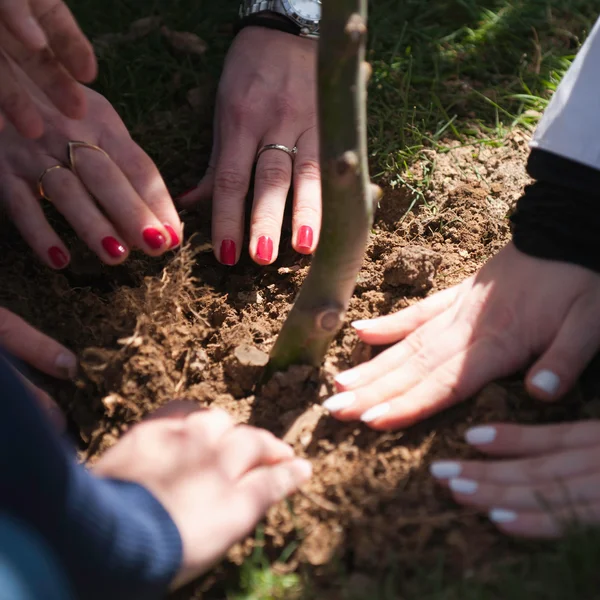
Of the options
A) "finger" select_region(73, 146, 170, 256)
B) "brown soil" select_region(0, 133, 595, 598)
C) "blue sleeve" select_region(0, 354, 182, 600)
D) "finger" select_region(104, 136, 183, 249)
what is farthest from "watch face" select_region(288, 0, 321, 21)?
"blue sleeve" select_region(0, 354, 182, 600)

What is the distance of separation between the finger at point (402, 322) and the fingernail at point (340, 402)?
0.67ft

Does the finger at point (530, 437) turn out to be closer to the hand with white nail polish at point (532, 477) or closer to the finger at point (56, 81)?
the hand with white nail polish at point (532, 477)

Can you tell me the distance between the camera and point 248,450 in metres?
1.43

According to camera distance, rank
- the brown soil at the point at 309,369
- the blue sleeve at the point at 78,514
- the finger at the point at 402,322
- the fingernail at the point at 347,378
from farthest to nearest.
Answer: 1. the finger at the point at 402,322
2. the fingernail at the point at 347,378
3. the brown soil at the point at 309,369
4. the blue sleeve at the point at 78,514

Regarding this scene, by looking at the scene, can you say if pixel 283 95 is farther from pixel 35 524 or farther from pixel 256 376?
pixel 35 524

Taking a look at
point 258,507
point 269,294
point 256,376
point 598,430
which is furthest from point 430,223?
point 258,507

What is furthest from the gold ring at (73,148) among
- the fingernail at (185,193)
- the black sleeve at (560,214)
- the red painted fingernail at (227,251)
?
the black sleeve at (560,214)

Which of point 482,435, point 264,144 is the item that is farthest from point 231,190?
point 482,435

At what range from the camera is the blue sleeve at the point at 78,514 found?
112cm

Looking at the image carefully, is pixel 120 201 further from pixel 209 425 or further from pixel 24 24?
pixel 209 425

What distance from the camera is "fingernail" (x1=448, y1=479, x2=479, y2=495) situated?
136 cm

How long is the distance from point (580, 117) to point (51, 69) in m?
1.32

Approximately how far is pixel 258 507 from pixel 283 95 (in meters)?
1.39

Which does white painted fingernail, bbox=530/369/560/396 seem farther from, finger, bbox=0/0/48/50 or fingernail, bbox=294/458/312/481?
finger, bbox=0/0/48/50
